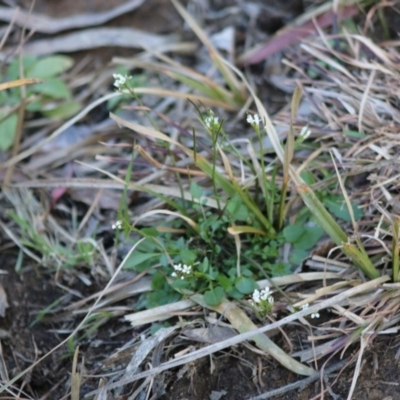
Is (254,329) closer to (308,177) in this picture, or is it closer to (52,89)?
(308,177)

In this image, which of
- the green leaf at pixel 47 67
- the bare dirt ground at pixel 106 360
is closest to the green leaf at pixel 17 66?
the green leaf at pixel 47 67

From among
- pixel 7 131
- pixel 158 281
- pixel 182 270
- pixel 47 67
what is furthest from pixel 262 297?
pixel 47 67

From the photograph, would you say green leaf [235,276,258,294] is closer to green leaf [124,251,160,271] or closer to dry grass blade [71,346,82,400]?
green leaf [124,251,160,271]

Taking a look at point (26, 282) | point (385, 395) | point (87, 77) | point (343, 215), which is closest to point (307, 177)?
point (343, 215)

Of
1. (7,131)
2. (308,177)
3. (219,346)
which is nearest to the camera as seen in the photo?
(219,346)

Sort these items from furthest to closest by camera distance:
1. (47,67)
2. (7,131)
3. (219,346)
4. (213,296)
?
(47,67)
(7,131)
(213,296)
(219,346)

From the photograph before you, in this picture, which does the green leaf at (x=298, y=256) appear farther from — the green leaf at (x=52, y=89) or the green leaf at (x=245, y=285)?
the green leaf at (x=52, y=89)

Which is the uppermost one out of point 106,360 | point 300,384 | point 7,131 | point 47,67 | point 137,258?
point 47,67
